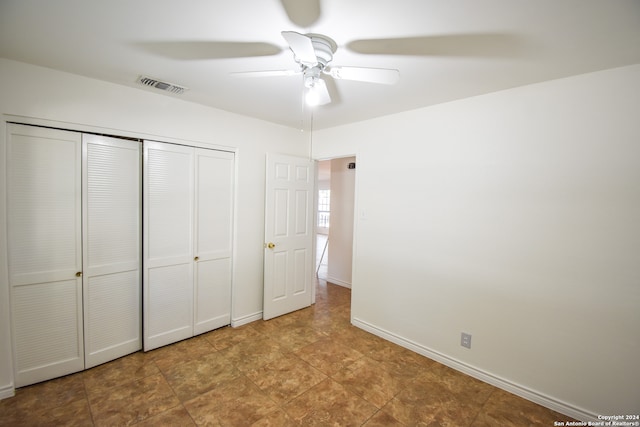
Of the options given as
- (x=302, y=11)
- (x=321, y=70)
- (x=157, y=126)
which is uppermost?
(x=302, y=11)

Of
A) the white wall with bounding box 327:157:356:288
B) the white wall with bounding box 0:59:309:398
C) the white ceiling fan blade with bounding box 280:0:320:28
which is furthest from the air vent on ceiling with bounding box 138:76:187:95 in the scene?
the white wall with bounding box 327:157:356:288

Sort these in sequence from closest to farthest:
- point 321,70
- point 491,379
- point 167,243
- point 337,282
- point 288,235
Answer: point 321,70
point 491,379
point 167,243
point 288,235
point 337,282

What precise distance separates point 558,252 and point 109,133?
379 cm

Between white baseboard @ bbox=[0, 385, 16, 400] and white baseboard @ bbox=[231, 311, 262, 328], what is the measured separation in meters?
1.75

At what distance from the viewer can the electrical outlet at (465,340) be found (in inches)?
95.9

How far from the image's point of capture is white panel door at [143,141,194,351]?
102 inches

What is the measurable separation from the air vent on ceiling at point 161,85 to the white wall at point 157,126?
20 centimetres

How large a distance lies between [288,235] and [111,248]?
6.11 ft

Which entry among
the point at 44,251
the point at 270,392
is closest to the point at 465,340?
the point at 270,392

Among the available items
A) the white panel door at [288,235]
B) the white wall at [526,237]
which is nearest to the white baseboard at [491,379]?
the white wall at [526,237]

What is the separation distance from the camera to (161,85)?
235 centimetres

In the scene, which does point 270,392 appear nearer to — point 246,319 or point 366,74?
point 246,319

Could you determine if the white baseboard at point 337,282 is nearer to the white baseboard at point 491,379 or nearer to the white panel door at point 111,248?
the white baseboard at point 491,379

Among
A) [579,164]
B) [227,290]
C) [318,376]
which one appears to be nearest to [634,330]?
[579,164]
